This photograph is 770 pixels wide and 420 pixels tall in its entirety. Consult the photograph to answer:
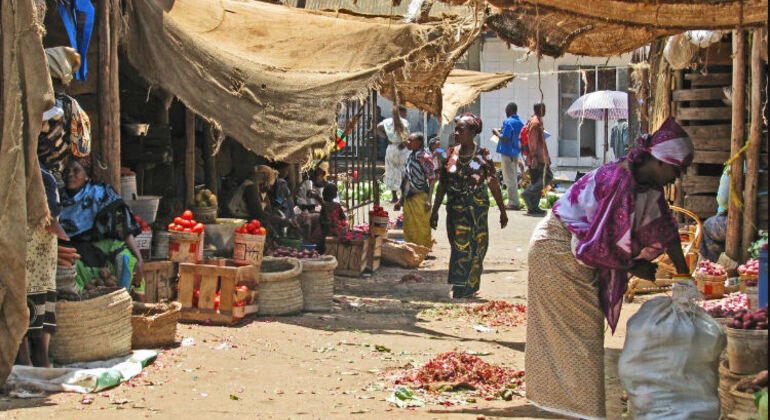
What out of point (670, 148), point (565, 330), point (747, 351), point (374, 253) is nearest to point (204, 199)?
point (374, 253)

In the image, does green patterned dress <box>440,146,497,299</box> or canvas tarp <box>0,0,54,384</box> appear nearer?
canvas tarp <box>0,0,54,384</box>

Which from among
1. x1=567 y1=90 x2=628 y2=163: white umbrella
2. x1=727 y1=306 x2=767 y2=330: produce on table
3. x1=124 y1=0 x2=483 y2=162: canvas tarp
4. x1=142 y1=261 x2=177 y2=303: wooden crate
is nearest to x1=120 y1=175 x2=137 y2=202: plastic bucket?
x1=142 y1=261 x2=177 y2=303: wooden crate

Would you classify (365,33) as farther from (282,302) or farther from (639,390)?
(639,390)

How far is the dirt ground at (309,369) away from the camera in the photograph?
5.83 m

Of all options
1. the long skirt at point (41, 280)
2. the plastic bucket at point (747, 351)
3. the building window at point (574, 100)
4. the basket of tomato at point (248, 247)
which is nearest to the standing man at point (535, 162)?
the building window at point (574, 100)

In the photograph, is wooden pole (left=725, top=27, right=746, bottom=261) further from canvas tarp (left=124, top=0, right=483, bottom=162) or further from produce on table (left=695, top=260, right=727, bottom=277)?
canvas tarp (left=124, top=0, right=483, bottom=162)

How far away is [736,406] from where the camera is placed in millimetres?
5215

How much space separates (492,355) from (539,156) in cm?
1180

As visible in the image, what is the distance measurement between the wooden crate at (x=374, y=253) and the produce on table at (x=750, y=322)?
6.80 m

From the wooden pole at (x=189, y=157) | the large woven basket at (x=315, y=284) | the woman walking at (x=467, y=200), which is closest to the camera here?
the large woven basket at (x=315, y=284)

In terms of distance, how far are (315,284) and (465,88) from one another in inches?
218

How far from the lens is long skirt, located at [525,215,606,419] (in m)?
5.12

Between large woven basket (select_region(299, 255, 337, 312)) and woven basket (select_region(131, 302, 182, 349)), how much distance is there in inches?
85.1

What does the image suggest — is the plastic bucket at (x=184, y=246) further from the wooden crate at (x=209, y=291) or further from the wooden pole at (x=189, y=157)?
the wooden pole at (x=189, y=157)
